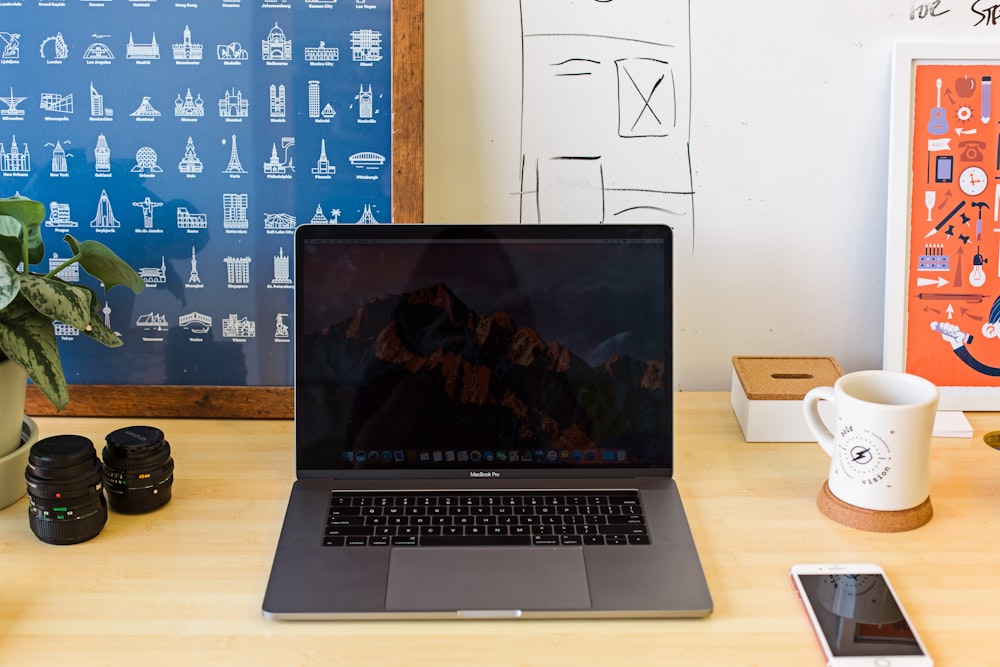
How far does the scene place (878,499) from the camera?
2.91 feet

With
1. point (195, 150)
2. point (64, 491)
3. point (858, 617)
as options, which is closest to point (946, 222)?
point (858, 617)

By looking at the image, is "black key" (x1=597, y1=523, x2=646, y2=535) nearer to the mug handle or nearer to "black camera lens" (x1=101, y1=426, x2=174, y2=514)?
the mug handle

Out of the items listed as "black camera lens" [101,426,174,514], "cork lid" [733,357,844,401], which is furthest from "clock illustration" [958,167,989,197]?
"black camera lens" [101,426,174,514]

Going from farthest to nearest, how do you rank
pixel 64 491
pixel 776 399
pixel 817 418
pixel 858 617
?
pixel 776 399
pixel 817 418
pixel 64 491
pixel 858 617

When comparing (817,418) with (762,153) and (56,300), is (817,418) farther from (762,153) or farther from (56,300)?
(56,300)

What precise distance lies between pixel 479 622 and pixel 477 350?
31 centimetres

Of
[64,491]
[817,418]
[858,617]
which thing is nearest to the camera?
[858,617]

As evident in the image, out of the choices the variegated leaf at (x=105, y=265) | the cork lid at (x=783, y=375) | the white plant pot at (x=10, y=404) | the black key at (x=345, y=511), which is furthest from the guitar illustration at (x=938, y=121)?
the white plant pot at (x=10, y=404)

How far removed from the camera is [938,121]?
1132 mm

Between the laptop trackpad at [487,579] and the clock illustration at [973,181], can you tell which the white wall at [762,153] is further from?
the laptop trackpad at [487,579]

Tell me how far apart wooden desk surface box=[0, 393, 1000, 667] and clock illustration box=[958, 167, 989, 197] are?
12.4 inches

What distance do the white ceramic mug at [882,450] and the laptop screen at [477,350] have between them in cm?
A: 17

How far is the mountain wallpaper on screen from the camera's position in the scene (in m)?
0.97

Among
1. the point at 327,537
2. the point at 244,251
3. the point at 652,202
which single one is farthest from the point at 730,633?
the point at 244,251
